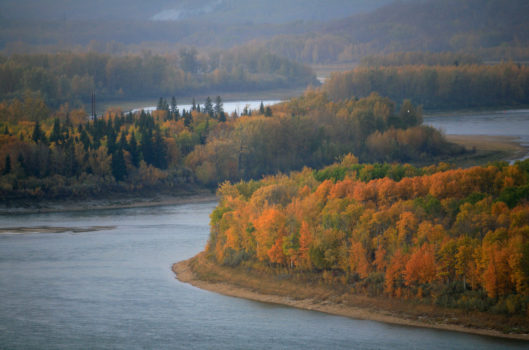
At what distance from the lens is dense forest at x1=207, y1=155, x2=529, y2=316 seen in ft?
115

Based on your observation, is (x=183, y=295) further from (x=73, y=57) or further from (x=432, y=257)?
(x=73, y=57)

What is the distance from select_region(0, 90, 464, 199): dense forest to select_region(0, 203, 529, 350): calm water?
78.9 ft

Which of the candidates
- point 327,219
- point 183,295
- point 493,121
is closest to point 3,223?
point 183,295

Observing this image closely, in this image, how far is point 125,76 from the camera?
16300 cm

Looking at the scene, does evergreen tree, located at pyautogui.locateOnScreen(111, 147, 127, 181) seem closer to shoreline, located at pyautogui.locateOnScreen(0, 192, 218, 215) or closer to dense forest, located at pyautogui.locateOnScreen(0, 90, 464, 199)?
dense forest, located at pyautogui.locateOnScreen(0, 90, 464, 199)

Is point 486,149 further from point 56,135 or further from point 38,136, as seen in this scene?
point 38,136

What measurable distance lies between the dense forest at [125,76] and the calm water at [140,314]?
82491 mm

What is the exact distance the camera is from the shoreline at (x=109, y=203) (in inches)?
2924

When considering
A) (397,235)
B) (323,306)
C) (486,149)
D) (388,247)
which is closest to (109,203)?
(323,306)

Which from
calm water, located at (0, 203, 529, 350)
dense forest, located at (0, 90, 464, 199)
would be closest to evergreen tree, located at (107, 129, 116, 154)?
dense forest, located at (0, 90, 464, 199)

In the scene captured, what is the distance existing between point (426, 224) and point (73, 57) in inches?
5469

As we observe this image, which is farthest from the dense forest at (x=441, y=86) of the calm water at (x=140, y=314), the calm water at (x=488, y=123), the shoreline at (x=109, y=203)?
the calm water at (x=140, y=314)

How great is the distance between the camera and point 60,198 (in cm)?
7719

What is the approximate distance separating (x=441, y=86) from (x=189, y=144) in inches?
3156
